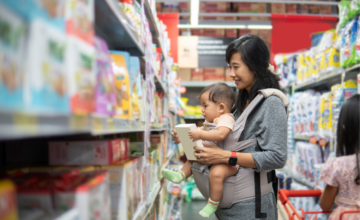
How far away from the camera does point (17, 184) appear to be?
666mm

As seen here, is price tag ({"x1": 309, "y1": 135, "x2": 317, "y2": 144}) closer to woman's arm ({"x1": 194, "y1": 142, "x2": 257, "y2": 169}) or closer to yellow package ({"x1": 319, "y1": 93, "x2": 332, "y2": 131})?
yellow package ({"x1": 319, "y1": 93, "x2": 332, "y2": 131})

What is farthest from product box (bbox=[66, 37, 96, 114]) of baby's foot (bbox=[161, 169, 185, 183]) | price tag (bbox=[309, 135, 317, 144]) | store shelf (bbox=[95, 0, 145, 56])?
price tag (bbox=[309, 135, 317, 144])

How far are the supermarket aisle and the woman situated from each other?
8.81 feet

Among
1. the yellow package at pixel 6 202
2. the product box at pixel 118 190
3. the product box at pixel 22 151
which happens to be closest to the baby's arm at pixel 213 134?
the product box at pixel 118 190

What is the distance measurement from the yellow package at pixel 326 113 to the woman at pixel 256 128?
146cm

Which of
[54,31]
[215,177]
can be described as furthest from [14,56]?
[215,177]

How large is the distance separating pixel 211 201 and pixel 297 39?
16.7 ft

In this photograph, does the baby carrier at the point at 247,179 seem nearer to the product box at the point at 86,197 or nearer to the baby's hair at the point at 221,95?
the baby's hair at the point at 221,95

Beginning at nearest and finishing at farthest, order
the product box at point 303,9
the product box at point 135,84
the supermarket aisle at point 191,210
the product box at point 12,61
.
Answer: the product box at point 12,61, the product box at point 135,84, the supermarket aisle at point 191,210, the product box at point 303,9

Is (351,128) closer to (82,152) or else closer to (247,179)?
(247,179)

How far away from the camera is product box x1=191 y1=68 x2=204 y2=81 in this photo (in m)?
5.71

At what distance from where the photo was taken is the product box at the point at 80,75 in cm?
51

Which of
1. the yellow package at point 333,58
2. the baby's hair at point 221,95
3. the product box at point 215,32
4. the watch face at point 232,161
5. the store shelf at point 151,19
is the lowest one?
the watch face at point 232,161

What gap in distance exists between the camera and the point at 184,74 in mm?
5723
